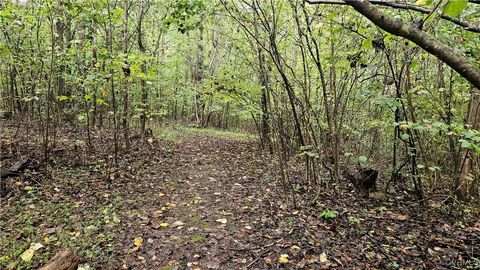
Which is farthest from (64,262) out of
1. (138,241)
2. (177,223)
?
(177,223)

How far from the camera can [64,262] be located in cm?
310

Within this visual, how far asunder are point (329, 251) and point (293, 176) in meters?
3.19

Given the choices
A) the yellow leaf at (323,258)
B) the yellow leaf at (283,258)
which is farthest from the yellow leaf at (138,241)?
the yellow leaf at (323,258)

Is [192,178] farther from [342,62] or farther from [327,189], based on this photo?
[342,62]

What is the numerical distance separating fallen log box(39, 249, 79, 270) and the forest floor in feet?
0.48

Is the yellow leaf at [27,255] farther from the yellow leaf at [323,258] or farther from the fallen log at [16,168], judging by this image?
the yellow leaf at [323,258]

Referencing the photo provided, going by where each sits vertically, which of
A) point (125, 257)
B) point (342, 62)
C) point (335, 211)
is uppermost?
point (342, 62)

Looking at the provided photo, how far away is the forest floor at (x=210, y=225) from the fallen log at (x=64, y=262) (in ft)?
0.48

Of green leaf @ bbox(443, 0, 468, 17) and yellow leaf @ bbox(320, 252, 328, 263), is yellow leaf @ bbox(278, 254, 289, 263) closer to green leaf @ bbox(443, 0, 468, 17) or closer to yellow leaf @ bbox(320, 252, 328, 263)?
yellow leaf @ bbox(320, 252, 328, 263)

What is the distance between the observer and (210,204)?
5.25 meters

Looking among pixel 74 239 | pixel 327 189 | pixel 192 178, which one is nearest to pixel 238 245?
pixel 74 239

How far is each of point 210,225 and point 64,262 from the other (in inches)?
76.3

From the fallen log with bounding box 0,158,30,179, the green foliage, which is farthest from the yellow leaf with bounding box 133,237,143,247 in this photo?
the fallen log with bounding box 0,158,30,179

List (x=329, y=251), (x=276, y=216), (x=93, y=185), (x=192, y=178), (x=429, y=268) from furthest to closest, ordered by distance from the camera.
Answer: (x=192, y=178) < (x=93, y=185) < (x=276, y=216) < (x=329, y=251) < (x=429, y=268)
